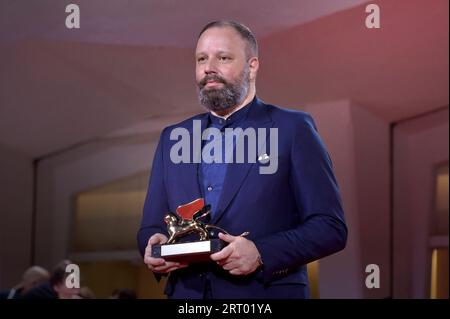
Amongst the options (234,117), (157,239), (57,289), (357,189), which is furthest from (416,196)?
(157,239)

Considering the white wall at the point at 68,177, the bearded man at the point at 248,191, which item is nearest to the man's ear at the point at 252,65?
the bearded man at the point at 248,191

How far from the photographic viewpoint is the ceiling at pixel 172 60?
2.59 meters

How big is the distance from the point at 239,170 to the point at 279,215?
12 cm

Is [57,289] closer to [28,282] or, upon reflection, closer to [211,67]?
[28,282]

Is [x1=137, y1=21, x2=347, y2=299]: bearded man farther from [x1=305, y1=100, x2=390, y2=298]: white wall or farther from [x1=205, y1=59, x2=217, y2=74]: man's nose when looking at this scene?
[x1=305, y1=100, x2=390, y2=298]: white wall

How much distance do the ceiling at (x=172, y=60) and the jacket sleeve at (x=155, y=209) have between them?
79 centimetres

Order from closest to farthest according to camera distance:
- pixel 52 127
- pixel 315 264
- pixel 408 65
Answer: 1. pixel 52 127
2. pixel 408 65
3. pixel 315 264

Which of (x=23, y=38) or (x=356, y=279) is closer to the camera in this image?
(x=23, y=38)

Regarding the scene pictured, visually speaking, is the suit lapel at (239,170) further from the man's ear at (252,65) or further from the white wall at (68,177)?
the white wall at (68,177)

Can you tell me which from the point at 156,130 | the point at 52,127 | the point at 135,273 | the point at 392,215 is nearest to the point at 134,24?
the point at 52,127

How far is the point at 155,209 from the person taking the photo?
1.69 meters
